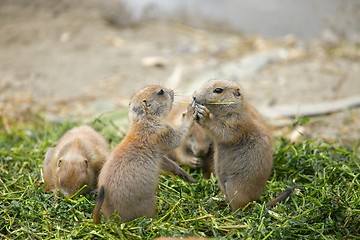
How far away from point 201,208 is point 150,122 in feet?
2.93

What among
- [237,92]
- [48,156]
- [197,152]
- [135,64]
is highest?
[237,92]

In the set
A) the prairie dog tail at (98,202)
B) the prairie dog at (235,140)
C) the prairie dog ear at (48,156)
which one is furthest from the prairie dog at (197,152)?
the prairie dog tail at (98,202)

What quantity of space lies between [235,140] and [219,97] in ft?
1.38

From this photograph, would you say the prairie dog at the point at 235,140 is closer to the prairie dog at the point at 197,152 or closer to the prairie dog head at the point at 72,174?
the prairie dog at the point at 197,152

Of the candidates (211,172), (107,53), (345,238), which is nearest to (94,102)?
(107,53)

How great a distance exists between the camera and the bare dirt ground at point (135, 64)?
446 inches

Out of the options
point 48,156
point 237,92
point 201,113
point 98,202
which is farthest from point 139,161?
point 48,156

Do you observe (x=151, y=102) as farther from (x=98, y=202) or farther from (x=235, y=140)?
(x=98, y=202)

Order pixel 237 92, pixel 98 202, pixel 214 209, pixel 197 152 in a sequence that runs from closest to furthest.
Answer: pixel 98 202, pixel 214 209, pixel 237 92, pixel 197 152

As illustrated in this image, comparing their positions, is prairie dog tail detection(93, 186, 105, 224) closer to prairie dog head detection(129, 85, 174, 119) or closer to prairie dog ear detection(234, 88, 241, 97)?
prairie dog head detection(129, 85, 174, 119)

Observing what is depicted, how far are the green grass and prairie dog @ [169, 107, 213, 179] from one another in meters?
0.13

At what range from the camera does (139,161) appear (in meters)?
5.79

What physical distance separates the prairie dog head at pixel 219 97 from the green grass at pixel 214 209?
2.85ft

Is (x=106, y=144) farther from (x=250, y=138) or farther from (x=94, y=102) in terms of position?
(x=94, y=102)
